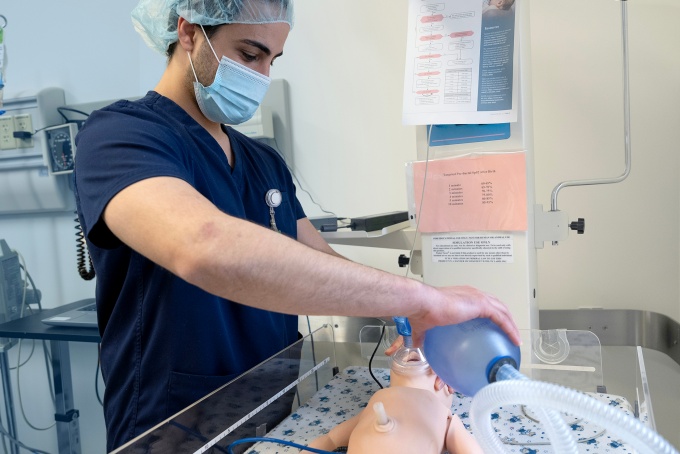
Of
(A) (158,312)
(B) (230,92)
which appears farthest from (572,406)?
(B) (230,92)

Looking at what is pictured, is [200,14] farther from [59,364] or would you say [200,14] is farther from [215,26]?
[59,364]

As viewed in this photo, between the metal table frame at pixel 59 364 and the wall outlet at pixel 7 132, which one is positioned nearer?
the metal table frame at pixel 59 364

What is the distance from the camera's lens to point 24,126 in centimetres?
257

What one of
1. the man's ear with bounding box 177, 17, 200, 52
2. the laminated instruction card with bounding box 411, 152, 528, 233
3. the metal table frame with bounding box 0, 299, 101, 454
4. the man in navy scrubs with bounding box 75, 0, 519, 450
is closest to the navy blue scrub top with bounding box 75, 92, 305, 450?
the man in navy scrubs with bounding box 75, 0, 519, 450

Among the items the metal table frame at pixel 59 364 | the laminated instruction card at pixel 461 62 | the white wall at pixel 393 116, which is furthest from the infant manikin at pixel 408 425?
the metal table frame at pixel 59 364

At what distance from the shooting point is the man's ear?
1163 millimetres

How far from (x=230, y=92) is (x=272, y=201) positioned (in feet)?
0.83

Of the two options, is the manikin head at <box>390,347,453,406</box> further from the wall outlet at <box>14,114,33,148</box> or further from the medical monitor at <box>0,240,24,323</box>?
the wall outlet at <box>14,114,33,148</box>

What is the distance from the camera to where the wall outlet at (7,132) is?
2584mm

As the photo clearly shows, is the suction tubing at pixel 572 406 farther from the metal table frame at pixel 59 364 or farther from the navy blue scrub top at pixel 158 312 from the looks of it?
the metal table frame at pixel 59 364

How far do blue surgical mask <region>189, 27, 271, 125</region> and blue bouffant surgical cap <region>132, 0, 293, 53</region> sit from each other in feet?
0.18

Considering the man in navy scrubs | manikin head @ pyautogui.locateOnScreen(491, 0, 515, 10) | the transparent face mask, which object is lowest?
the transparent face mask

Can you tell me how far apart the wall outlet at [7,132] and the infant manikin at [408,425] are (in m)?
2.32

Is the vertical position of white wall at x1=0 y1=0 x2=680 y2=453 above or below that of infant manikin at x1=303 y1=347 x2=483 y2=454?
above
